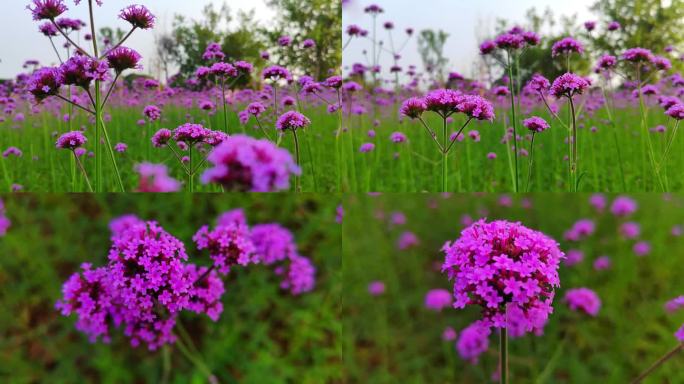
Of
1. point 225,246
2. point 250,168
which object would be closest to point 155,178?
point 225,246

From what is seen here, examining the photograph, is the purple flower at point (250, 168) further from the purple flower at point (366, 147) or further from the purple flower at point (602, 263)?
the purple flower at point (602, 263)

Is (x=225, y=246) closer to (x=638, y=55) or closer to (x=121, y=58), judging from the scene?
(x=121, y=58)

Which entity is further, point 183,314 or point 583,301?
point 183,314

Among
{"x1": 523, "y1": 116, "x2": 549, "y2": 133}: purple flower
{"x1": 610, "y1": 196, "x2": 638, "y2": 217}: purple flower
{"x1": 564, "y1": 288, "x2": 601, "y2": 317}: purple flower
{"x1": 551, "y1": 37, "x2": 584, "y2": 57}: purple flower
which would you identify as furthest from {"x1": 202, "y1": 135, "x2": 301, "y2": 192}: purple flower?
{"x1": 610, "y1": 196, "x2": 638, "y2": 217}: purple flower

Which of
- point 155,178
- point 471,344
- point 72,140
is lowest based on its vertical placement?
point 471,344

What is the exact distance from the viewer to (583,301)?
1.84 meters

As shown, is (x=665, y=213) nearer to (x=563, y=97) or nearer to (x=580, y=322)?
(x=580, y=322)

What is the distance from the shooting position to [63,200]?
2.07 m

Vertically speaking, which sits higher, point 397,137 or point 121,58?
point 121,58

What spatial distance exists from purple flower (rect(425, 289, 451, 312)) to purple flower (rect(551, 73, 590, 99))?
35.3 inches

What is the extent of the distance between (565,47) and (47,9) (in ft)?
→ 5.14

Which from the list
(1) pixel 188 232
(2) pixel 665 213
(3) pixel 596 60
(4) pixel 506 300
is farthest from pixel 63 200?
(2) pixel 665 213

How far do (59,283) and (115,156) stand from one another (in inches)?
26.7

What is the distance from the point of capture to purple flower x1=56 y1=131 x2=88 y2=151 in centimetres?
159
